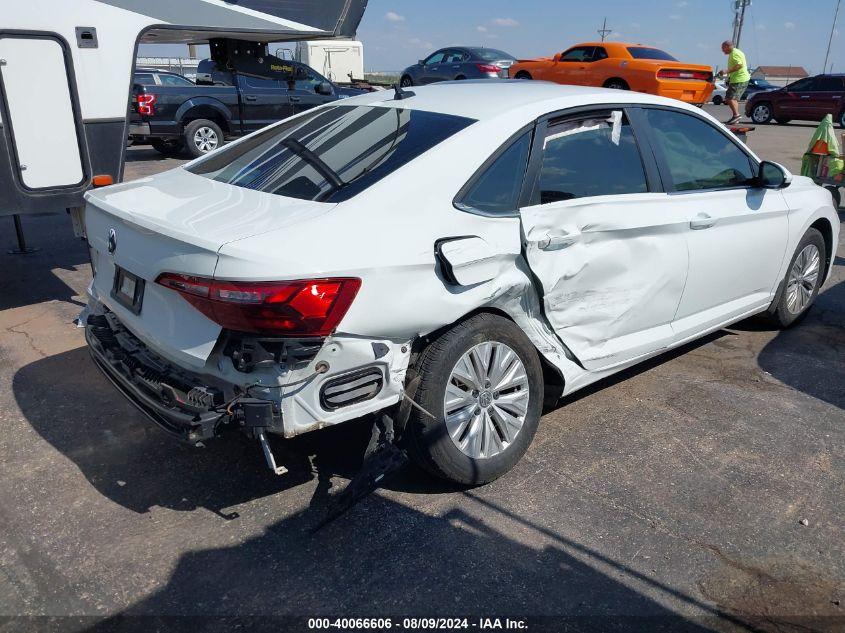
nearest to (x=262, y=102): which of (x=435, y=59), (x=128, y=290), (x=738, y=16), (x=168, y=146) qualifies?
(x=168, y=146)

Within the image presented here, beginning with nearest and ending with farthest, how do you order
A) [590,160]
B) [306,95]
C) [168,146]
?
[590,160] < [168,146] < [306,95]

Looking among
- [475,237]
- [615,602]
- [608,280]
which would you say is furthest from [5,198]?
[615,602]

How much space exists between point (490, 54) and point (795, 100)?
9664mm

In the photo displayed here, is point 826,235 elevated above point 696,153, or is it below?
below

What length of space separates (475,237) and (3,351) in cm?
354

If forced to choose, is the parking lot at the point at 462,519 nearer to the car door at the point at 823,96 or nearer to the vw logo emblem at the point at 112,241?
the vw logo emblem at the point at 112,241

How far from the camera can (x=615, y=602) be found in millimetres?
2635

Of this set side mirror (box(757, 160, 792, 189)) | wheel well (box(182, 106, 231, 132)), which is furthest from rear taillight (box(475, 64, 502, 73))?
side mirror (box(757, 160, 792, 189))

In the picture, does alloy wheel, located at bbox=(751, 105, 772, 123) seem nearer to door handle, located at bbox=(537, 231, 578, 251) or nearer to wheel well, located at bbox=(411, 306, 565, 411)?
wheel well, located at bbox=(411, 306, 565, 411)

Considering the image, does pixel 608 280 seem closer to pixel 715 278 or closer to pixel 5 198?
pixel 715 278

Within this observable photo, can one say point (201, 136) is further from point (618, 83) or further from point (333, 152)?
point (333, 152)

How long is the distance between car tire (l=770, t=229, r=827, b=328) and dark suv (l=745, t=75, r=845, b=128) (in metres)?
19.1

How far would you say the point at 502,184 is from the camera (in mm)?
3242

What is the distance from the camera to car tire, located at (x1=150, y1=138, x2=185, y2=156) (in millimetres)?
12930
